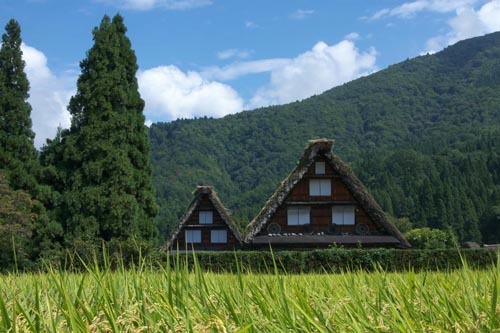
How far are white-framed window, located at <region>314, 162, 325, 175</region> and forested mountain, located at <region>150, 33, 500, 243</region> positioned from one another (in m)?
38.6

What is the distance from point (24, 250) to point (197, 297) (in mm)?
26094

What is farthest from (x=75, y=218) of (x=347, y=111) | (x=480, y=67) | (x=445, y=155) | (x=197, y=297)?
(x=480, y=67)

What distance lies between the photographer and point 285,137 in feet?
412

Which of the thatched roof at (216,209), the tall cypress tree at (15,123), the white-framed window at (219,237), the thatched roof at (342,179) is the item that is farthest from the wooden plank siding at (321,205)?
the white-framed window at (219,237)

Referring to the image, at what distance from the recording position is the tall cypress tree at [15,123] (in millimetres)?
29203

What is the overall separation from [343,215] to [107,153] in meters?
13.2

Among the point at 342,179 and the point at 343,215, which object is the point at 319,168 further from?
the point at 343,215

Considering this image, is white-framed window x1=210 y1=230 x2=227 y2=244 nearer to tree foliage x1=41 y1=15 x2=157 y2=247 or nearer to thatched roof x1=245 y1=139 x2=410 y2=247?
thatched roof x1=245 y1=139 x2=410 y2=247

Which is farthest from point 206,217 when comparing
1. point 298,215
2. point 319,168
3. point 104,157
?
point 104,157

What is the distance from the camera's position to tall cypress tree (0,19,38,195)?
2920cm

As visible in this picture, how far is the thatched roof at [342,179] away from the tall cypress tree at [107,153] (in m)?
5.84

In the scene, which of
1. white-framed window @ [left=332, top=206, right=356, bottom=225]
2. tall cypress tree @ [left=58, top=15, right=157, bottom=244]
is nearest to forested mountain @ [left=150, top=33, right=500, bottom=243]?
white-framed window @ [left=332, top=206, right=356, bottom=225]

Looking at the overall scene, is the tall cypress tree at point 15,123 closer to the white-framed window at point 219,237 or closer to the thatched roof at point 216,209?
the thatched roof at point 216,209

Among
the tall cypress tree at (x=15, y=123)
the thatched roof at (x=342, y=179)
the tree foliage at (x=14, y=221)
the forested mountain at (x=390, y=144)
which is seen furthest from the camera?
the forested mountain at (x=390, y=144)
